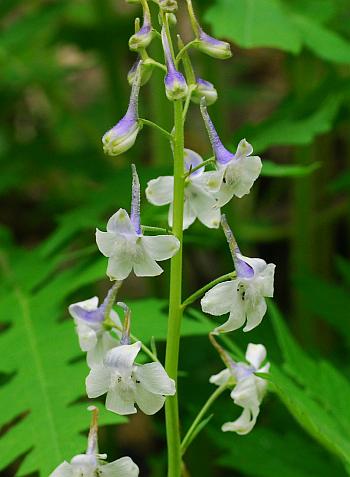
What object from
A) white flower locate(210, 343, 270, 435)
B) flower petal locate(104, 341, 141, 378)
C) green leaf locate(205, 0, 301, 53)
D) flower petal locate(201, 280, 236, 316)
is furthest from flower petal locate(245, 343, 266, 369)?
green leaf locate(205, 0, 301, 53)

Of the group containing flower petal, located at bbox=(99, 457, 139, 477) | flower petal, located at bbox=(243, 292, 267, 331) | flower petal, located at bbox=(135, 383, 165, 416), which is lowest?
flower petal, located at bbox=(99, 457, 139, 477)

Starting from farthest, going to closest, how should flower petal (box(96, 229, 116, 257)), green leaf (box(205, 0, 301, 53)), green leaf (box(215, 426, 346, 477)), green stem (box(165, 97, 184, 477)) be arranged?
green leaf (box(205, 0, 301, 53)) < green leaf (box(215, 426, 346, 477)) < green stem (box(165, 97, 184, 477)) < flower petal (box(96, 229, 116, 257))

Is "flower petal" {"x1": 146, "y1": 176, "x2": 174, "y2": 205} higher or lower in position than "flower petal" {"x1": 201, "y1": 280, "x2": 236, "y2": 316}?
higher

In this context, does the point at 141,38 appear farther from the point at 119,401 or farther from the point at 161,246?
the point at 119,401

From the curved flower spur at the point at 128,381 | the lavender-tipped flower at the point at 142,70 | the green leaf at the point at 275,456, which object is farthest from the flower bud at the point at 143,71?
the green leaf at the point at 275,456

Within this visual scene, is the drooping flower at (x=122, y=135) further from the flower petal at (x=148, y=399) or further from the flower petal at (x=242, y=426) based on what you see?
the flower petal at (x=242, y=426)

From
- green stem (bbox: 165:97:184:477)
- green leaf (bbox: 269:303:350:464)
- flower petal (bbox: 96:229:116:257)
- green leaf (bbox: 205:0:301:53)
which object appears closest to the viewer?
flower petal (bbox: 96:229:116:257)

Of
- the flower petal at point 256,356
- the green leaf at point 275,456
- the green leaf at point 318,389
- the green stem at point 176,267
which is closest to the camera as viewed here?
the green stem at point 176,267

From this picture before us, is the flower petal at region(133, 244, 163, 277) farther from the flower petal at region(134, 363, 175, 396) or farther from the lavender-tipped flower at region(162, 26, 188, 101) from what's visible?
the lavender-tipped flower at region(162, 26, 188, 101)

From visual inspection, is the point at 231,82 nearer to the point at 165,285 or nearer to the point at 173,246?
the point at 165,285
